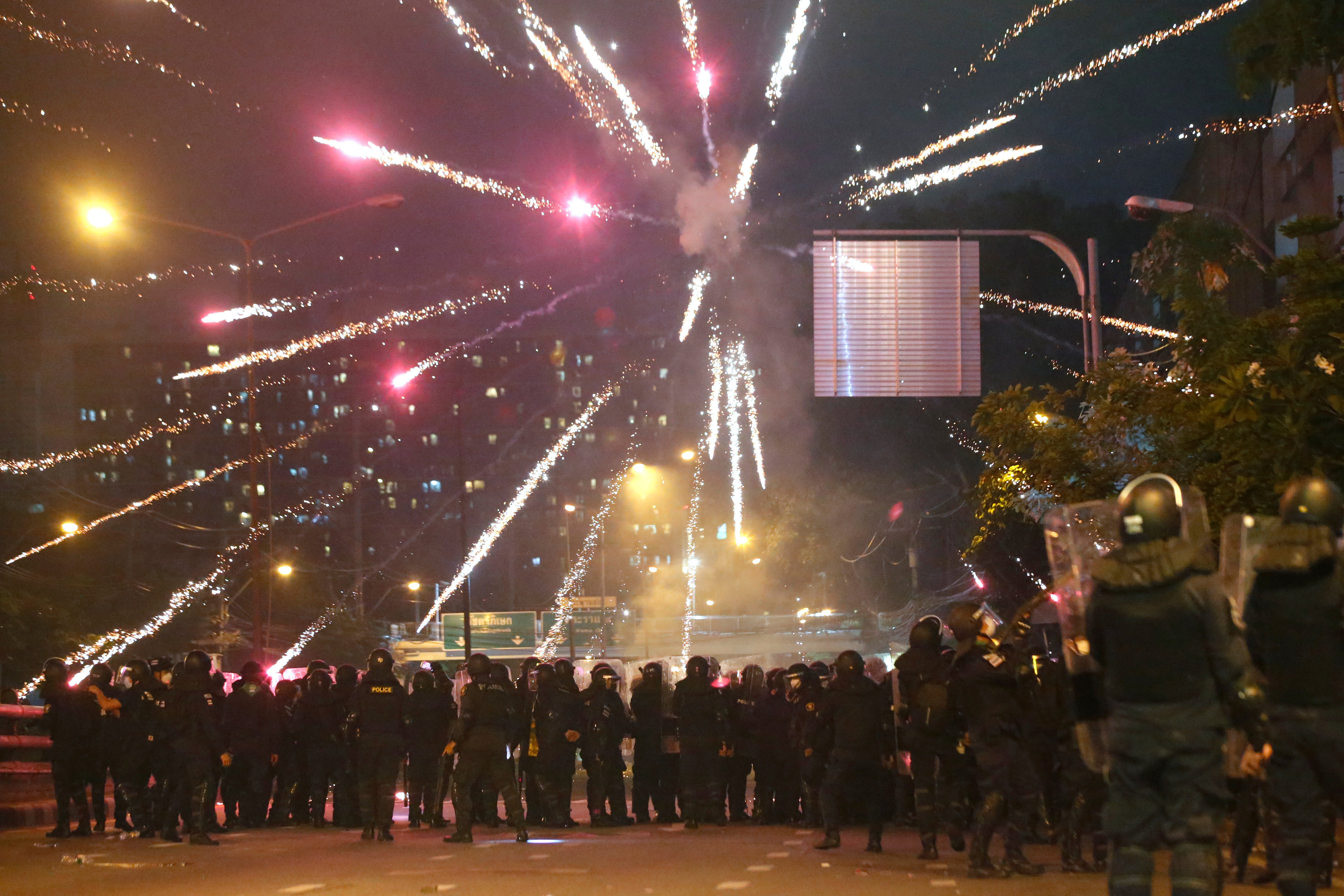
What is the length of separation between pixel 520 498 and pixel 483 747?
59192 millimetres

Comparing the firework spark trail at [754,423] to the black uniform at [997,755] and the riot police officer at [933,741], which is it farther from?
the black uniform at [997,755]

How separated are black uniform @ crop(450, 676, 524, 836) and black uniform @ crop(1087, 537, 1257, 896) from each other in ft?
23.0

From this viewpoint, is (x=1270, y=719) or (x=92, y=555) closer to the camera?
(x=1270, y=719)

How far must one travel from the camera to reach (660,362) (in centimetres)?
13100

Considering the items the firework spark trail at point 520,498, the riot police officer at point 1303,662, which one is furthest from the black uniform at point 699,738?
the firework spark trail at point 520,498

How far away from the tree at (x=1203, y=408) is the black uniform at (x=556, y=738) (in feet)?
15.9

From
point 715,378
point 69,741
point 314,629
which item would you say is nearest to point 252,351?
point 69,741

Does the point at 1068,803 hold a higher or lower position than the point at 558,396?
lower

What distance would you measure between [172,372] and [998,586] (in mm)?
93062

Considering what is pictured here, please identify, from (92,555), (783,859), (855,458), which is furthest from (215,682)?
(92,555)

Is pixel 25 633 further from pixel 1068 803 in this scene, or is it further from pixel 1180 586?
pixel 1180 586

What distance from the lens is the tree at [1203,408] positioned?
9453 mm

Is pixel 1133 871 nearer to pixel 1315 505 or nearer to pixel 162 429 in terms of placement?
pixel 1315 505

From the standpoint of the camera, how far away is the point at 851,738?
1099 centimetres
